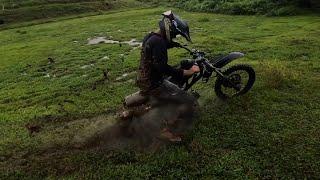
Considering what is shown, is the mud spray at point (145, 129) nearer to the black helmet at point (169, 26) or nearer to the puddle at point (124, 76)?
the black helmet at point (169, 26)

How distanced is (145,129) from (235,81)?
365cm

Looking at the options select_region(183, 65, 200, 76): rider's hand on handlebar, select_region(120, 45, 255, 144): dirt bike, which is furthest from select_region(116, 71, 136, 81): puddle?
select_region(183, 65, 200, 76): rider's hand on handlebar

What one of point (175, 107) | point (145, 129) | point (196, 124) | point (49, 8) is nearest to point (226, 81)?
point (196, 124)

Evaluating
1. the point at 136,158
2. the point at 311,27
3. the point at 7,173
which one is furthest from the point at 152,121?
the point at 311,27

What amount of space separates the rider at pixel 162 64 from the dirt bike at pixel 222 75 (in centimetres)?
59

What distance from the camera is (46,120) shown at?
698 inches

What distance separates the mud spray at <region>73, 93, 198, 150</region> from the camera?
1411 cm

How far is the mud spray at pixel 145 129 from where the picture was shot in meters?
14.1

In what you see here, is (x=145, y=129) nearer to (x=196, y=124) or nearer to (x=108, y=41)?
(x=196, y=124)

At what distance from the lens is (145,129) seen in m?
14.7

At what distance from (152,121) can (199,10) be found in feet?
148

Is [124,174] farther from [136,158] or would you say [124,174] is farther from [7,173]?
[7,173]

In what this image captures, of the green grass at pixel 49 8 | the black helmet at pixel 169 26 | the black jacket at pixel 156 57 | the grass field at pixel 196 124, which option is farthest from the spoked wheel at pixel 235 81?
the green grass at pixel 49 8

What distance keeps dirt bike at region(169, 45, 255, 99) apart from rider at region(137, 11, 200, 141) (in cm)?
59
